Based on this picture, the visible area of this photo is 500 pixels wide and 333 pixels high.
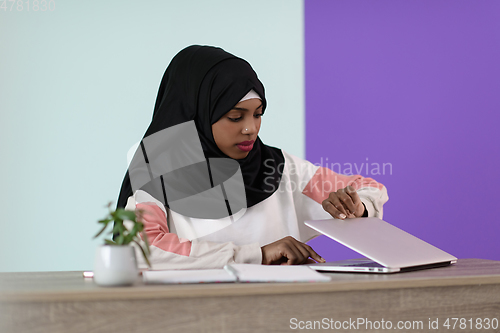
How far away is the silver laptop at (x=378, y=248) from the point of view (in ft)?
2.72

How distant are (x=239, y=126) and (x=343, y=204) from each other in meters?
0.38

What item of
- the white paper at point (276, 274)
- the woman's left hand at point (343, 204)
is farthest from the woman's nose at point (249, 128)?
the white paper at point (276, 274)

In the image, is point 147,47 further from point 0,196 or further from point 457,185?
point 457,185

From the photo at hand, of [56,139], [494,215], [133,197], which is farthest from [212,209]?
[494,215]

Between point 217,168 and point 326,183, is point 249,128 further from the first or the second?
point 326,183

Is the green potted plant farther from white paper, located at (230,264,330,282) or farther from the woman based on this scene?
the woman

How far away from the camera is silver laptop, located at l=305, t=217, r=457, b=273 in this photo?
83cm

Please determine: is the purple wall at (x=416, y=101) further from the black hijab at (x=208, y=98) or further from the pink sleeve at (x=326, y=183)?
the black hijab at (x=208, y=98)

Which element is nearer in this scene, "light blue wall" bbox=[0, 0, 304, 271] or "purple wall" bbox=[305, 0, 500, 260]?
"light blue wall" bbox=[0, 0, 304, 271]

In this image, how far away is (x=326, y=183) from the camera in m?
1.53

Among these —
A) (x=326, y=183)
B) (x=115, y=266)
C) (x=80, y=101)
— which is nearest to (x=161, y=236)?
(x=115, y=266)

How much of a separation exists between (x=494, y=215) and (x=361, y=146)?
824 millimetres

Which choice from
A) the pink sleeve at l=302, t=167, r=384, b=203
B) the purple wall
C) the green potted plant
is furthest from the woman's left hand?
the purple wall

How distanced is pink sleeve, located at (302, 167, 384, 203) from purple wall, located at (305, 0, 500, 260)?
90 cm
